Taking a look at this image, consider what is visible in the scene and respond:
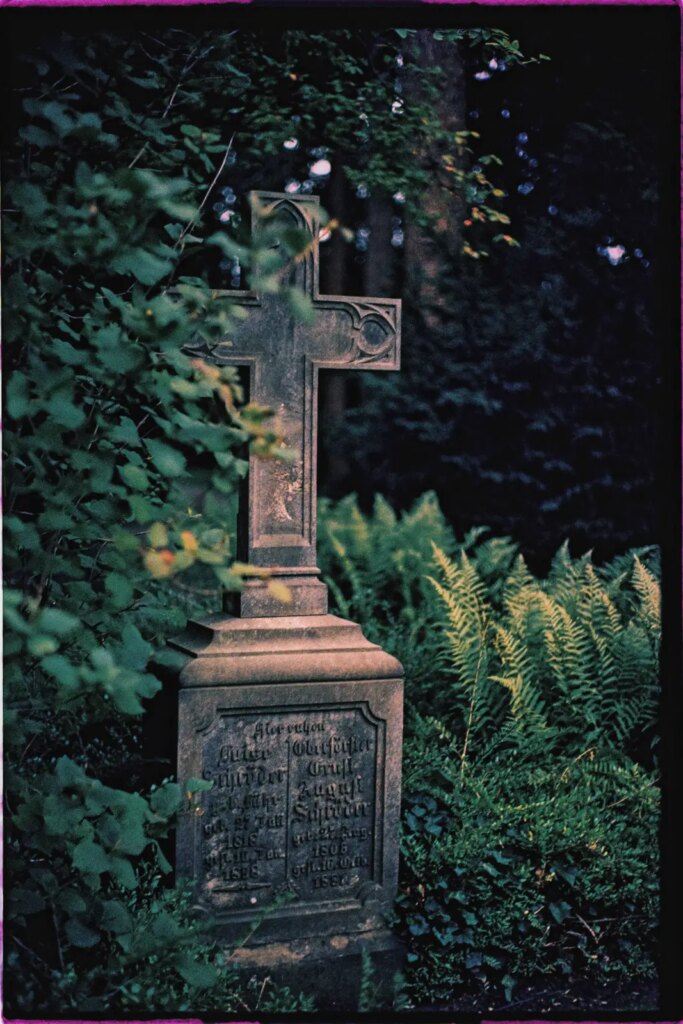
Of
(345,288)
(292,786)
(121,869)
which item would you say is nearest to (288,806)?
(292,786)

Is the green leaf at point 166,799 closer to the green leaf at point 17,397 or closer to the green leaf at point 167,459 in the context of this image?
the green leaf at point 167,459

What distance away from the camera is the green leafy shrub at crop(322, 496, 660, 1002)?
3.82 metres

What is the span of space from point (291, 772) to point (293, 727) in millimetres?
165

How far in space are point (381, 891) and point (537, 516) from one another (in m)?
3.45

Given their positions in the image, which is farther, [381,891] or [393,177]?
[393,177]

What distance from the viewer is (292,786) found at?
3.73 meters

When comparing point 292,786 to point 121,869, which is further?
point 292,786

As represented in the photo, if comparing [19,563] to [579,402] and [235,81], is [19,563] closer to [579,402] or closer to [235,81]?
[235,81]

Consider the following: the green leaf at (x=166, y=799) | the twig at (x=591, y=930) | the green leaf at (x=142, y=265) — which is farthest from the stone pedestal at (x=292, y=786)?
the green leaf at (x=142, y=265)

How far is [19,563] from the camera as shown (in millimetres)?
2633

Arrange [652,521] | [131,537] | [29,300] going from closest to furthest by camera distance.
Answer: [131,537] → [29,300] → [652,521]

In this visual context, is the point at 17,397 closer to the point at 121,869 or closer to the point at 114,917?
the point at 121,869

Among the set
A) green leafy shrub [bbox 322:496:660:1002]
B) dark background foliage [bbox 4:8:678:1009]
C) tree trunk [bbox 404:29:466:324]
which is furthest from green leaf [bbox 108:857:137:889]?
tree trunk [bbox 404:29:466:324]

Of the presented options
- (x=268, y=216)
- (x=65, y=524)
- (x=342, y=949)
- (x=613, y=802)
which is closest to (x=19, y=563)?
(x=65, y=524)
